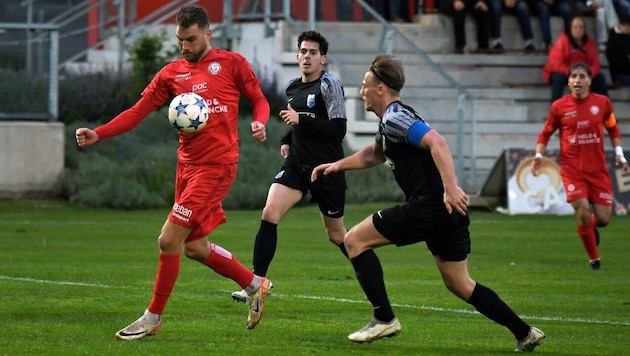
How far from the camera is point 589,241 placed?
49.8 ft

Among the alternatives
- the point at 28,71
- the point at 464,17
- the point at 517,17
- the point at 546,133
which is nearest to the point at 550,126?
the point at 546,133

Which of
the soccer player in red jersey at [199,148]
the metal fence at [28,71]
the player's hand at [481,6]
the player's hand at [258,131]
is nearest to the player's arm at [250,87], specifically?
the soccer player in red jersey at [199,148]

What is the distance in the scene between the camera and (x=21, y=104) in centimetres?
2320

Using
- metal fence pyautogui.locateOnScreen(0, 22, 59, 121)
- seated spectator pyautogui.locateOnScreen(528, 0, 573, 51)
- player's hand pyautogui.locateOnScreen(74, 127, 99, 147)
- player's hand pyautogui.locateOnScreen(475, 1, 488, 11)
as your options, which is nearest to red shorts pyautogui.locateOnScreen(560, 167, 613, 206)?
player's hand pyautogui.locateOnScreen(74, 127, 99, 147)

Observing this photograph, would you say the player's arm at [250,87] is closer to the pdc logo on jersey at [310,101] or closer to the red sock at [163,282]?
the red sock at [163,282]

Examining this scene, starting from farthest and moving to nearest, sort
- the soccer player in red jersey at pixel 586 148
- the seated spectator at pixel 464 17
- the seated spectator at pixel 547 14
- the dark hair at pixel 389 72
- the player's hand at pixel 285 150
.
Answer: the seated spectator at pixel 547 14, the seated spectator at pixel 464 17, the soccer player in red jersey at pixel 586 148, the player's hand at pixel 285 150, the dark hair at pixel 389 72

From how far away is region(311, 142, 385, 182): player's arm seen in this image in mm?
8977

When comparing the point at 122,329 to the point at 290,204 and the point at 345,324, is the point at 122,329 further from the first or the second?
the point at 290,204

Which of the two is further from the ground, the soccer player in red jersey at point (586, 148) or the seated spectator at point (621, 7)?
the seated spectator at point (621, 7)

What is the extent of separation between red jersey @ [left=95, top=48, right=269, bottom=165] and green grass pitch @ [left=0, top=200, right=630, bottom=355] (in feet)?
4.32

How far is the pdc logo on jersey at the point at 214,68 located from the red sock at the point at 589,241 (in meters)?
6.75

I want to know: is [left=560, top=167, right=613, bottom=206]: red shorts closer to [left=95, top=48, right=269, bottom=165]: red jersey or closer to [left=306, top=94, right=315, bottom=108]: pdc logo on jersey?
[left=306, top=94, right=315, bottom=108]: pdc logo on jersey

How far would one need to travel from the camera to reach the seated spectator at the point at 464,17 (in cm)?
2775

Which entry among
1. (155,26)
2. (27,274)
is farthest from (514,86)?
(27,274)
